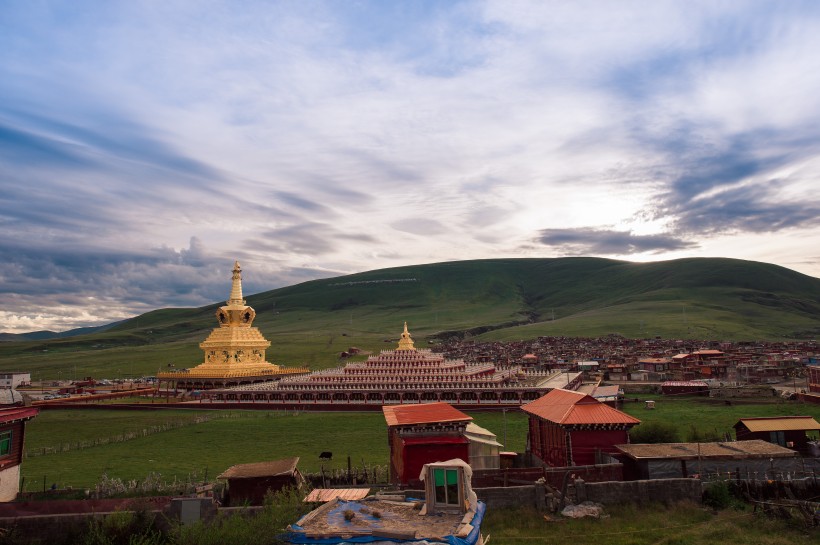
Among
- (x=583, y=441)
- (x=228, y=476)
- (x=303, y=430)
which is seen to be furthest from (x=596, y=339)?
(x=228, y=476)

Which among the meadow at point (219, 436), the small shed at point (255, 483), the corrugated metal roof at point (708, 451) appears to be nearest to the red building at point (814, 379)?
the meadow at point (219, 436)

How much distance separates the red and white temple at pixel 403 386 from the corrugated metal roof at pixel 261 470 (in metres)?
29.5

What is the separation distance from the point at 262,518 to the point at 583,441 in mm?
15682

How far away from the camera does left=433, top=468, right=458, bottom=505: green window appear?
13.3 meters

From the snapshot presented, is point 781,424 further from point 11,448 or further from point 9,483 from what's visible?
point 11,448

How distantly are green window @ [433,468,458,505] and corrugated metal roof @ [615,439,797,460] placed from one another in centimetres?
1150

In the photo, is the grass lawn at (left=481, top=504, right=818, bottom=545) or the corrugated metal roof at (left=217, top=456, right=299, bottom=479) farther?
the corrugated metal roof at (left=217, top=456, right=299, bottom=479)

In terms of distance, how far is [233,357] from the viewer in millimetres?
77750

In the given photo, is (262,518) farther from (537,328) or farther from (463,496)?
(537,328)

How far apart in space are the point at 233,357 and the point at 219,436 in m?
39.6

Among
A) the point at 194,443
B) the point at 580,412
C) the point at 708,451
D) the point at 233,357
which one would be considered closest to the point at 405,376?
the point at 194,443

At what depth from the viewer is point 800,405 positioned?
145ft

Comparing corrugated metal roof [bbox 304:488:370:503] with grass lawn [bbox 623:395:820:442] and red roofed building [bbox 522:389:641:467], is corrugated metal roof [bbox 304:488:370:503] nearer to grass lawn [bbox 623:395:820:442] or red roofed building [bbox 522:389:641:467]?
red roofed building [bbox 522:389:641:467]

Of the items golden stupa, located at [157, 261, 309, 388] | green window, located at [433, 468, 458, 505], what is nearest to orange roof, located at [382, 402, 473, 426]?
green window, located at [433, 468, 458, 505]
